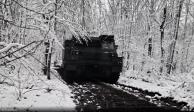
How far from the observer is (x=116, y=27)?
23.2 metres

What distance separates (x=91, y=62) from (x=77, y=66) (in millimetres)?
1003

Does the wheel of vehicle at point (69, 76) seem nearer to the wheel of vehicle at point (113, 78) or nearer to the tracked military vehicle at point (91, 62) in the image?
the tracked military vehicle at point (91, 62)

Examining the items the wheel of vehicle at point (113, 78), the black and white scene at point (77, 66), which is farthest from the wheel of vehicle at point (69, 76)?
the wheel of vehicle at point (113, 78)

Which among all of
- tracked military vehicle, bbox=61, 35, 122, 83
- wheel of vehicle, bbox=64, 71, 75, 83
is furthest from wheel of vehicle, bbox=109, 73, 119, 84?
wheel of vehicle, bbox=64, 71, 75, 83

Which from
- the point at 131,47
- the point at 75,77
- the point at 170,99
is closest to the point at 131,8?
the point at 131,47

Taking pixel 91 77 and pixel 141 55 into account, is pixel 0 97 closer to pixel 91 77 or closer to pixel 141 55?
pixel 91 77

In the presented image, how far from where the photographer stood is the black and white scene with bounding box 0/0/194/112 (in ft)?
13.2

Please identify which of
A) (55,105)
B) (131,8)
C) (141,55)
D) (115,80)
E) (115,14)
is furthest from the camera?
(115,14)

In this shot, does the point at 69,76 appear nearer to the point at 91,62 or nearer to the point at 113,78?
the point at 91,62

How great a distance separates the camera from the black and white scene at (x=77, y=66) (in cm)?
402

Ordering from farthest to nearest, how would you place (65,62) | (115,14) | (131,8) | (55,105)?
1. (115,14)
2. (131,8)
3. (65,62)
4. (55,105)

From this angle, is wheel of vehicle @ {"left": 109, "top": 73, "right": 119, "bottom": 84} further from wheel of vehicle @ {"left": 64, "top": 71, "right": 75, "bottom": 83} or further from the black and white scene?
wheel of vehicle @ {"left": 64, "top": 71, "right": 75, "bottom": 83}

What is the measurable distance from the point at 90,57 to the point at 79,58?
32.6 inches

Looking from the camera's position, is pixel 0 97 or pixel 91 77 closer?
pixel 0 97
